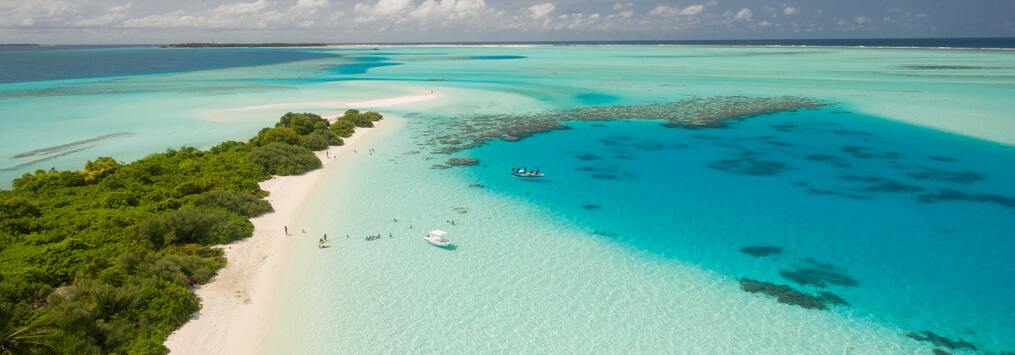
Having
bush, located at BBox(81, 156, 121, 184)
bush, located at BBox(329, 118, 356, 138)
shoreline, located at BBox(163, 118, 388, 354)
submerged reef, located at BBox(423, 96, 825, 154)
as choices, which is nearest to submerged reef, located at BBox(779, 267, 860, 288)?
shoreline, located at BBox(163, 118, 388, 354)

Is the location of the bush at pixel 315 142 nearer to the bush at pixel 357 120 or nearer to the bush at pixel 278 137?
the bush at pixel 278 137

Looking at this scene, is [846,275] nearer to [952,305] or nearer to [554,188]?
[952,305]

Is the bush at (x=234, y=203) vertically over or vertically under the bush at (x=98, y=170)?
under

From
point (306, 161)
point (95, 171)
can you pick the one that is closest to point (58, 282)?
point (95, 171)

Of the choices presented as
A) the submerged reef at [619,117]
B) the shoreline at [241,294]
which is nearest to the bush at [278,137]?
the submerged reef at [619,117]

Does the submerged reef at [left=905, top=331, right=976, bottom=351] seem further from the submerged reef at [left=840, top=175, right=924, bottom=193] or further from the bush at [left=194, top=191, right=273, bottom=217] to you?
the bush at [left=194, top=191, right=273, bottom=217]

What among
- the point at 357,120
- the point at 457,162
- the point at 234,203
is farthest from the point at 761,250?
the point at 357,120
